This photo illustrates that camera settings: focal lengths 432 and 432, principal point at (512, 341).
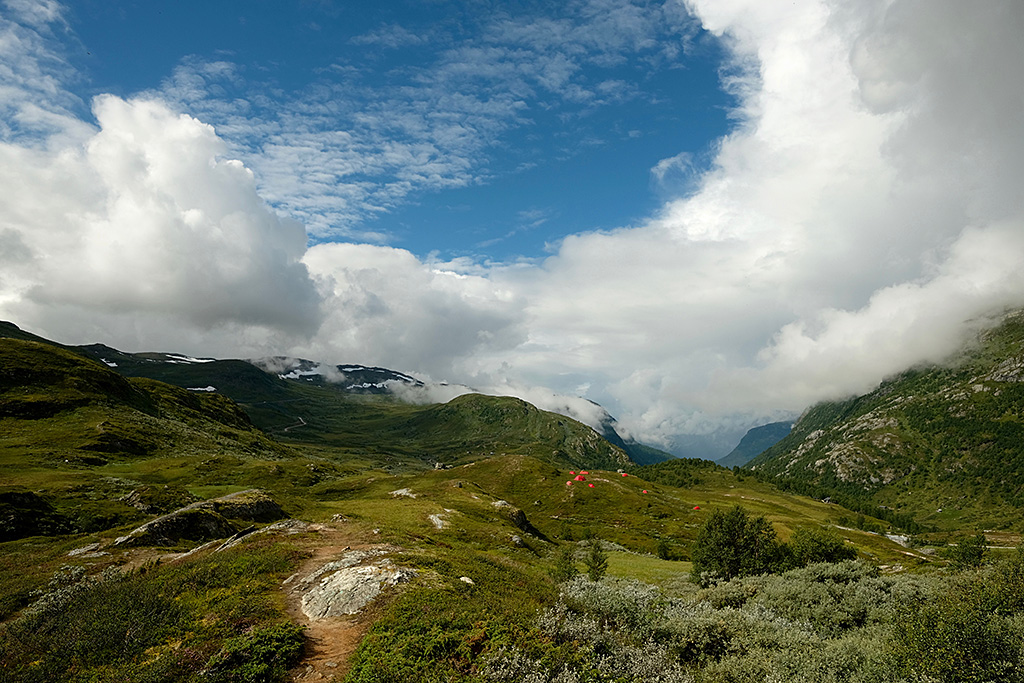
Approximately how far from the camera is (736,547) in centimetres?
6297

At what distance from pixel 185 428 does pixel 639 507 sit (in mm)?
181575

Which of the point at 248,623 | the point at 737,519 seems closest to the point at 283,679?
the point at 248,623

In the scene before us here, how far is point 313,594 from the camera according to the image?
22.9 metres

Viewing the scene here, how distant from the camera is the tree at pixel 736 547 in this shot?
61000 mm

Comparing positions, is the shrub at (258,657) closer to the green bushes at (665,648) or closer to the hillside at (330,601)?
the hillside at (330,601)

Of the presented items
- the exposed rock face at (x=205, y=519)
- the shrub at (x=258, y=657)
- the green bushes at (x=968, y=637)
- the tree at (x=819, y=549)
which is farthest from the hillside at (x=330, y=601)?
the tree at (x=819, y=549)

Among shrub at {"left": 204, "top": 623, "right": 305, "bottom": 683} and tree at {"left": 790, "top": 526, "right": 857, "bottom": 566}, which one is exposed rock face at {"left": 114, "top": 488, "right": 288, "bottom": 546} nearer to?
shrub at {"left": 204, "top": 623, "right": 305, "bottom": 683}

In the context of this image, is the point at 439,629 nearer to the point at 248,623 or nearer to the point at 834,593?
the point at 248,623

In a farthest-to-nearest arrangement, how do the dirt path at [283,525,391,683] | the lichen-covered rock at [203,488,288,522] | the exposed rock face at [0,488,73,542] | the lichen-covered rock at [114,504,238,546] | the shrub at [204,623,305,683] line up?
1. the lichen-covered rock at [203,488,288,522]
2. the exposed rock face at [0,488,73,542]
3. the lichen-covered rock at [114,504,238,546]
4. the dirt path at [283,525,391,683]
5. the shrub at [204,623,305,683]

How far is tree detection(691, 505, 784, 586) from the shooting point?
61000 millimetres

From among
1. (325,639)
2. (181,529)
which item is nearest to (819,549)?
(325,639)

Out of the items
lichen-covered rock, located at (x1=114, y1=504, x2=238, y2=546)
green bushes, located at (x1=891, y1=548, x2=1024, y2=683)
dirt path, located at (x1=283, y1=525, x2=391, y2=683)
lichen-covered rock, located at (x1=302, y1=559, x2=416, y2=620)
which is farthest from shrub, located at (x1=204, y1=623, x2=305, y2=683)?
lichen-covered rock, located at (x1=114, y1=504, x2=238, y2=546)

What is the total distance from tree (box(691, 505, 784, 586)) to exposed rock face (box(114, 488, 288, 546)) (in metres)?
57.4

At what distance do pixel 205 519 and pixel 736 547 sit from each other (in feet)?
221
